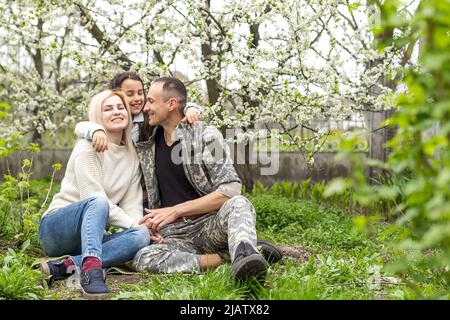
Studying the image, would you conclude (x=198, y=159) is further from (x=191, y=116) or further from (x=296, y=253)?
(x=296, y=253)

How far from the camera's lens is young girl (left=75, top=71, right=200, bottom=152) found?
3.90 m

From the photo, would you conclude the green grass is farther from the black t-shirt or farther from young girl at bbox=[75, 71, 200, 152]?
young girl at bbox=[75, 71, 200, 152]

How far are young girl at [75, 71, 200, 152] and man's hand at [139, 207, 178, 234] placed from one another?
1.73ft

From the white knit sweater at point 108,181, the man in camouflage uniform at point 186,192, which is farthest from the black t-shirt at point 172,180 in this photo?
the white knit sweater at point 108,181

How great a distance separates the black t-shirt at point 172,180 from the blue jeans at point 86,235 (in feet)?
1.13

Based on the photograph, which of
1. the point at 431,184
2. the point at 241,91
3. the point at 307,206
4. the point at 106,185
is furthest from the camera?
the point at 307,206

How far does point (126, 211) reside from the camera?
13.5 feet

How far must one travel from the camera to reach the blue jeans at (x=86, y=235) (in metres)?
3.62

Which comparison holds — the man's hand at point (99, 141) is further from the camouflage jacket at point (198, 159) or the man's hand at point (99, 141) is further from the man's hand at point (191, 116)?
the man's hand at point (191, 116)

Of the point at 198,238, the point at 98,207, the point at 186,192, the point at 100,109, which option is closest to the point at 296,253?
the point at 198,238

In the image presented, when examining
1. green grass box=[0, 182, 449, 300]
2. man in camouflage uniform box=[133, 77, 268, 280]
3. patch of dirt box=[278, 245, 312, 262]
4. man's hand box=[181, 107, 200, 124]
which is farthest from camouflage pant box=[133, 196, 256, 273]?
patch of dirt box=[278, 245, 312, 262]
